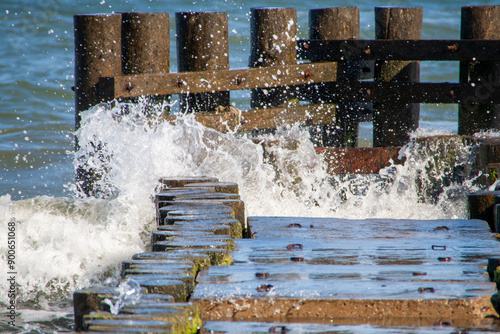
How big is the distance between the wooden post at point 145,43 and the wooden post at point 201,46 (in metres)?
0.25

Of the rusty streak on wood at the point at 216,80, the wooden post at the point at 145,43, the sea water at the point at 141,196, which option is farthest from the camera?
the wooden post at the point at 145,43

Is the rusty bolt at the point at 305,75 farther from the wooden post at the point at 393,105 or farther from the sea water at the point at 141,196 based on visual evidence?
the wooden post at the point at 393,105

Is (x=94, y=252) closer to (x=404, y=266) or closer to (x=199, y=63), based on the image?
(x=199, y=63)

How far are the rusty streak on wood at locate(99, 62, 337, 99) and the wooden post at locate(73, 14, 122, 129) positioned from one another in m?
0.15

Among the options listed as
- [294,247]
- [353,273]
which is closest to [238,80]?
[294,247]

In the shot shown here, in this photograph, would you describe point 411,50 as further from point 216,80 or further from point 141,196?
point 141,196

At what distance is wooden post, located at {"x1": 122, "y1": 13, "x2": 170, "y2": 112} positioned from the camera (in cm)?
581

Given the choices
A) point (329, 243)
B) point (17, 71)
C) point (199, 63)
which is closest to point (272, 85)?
point (199, 63)

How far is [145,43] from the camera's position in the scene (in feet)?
19.3

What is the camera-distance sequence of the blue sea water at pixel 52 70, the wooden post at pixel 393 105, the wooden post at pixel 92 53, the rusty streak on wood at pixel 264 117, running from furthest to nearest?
1. the blue sea water at pixel 52 70
2. the wooden post at pixel 393 105
3. the rusty streak on wood at pixel 264 117
4. the wooden post at pixel 92 53

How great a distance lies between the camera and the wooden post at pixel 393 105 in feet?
22.5

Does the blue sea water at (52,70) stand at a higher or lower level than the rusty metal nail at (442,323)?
higher

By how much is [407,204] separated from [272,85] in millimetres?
1695

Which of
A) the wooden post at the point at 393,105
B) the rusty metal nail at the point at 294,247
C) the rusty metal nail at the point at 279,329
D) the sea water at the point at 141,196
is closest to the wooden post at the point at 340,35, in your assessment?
the wooden post at the point at 393,105
